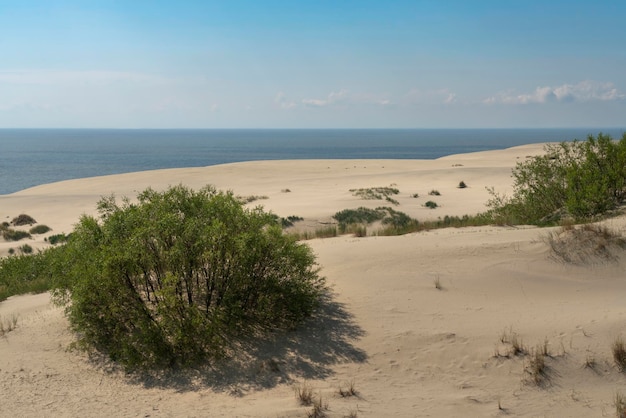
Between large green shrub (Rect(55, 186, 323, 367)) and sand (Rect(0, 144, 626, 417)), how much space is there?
0.41 m

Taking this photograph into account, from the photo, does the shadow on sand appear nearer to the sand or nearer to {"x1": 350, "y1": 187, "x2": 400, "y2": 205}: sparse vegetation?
the sand

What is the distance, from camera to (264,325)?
881cm

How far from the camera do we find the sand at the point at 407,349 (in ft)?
22.5

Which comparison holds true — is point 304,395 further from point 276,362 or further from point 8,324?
point 8,324

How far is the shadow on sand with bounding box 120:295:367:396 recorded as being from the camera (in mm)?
7492

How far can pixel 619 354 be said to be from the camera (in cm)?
747

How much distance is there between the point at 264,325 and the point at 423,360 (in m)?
2.49

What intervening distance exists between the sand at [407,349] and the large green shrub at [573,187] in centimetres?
152

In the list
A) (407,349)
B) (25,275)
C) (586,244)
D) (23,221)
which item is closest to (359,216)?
(586,244)

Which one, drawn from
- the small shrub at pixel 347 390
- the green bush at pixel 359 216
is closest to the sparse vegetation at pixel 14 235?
the green bush at pixel 359 216

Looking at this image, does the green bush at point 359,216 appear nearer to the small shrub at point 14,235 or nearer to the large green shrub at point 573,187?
the large green shrub at point 573,187

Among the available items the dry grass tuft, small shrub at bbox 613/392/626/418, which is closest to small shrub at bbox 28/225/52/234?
the dry grass tuft

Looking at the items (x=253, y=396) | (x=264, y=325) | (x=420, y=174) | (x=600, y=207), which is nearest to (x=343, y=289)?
(x=264, y=325)

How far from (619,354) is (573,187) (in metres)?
7.64
